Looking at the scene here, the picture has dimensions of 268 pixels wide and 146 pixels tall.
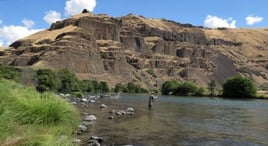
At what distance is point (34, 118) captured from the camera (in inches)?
612

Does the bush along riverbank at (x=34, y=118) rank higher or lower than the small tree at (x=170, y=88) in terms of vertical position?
lower

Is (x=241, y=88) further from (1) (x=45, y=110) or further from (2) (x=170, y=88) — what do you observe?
(1) (x=45, y=110)

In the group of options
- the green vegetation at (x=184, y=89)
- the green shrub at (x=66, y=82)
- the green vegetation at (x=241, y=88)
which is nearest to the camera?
the green shrub at (x=66, y=82)

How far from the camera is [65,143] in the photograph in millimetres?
8727

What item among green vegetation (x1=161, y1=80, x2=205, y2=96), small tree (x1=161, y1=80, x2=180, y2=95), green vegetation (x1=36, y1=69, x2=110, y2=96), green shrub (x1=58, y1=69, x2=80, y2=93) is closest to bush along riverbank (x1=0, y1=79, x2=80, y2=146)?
green vegetation (x1=36, y1=69, x2=110, y2=96)

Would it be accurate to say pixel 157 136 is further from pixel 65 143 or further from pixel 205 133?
pixel 65 143

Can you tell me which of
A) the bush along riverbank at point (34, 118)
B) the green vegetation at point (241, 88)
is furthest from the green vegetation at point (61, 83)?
the bush along riverbank at point (34, 118)

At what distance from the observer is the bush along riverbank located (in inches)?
343

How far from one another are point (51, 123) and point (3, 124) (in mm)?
8492

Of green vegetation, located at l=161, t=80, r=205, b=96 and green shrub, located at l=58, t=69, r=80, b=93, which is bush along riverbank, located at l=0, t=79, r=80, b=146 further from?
green vegetation, located at l=161, t=80, r=205, b=96

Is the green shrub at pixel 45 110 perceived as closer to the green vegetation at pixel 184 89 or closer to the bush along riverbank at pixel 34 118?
the bush along riverbank at pixel 34 118

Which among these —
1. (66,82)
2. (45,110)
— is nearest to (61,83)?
(66,82)

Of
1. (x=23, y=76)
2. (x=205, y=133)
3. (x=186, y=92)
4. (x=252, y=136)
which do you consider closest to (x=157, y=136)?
(x=205, y=133)

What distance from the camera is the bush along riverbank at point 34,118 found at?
8.70m
